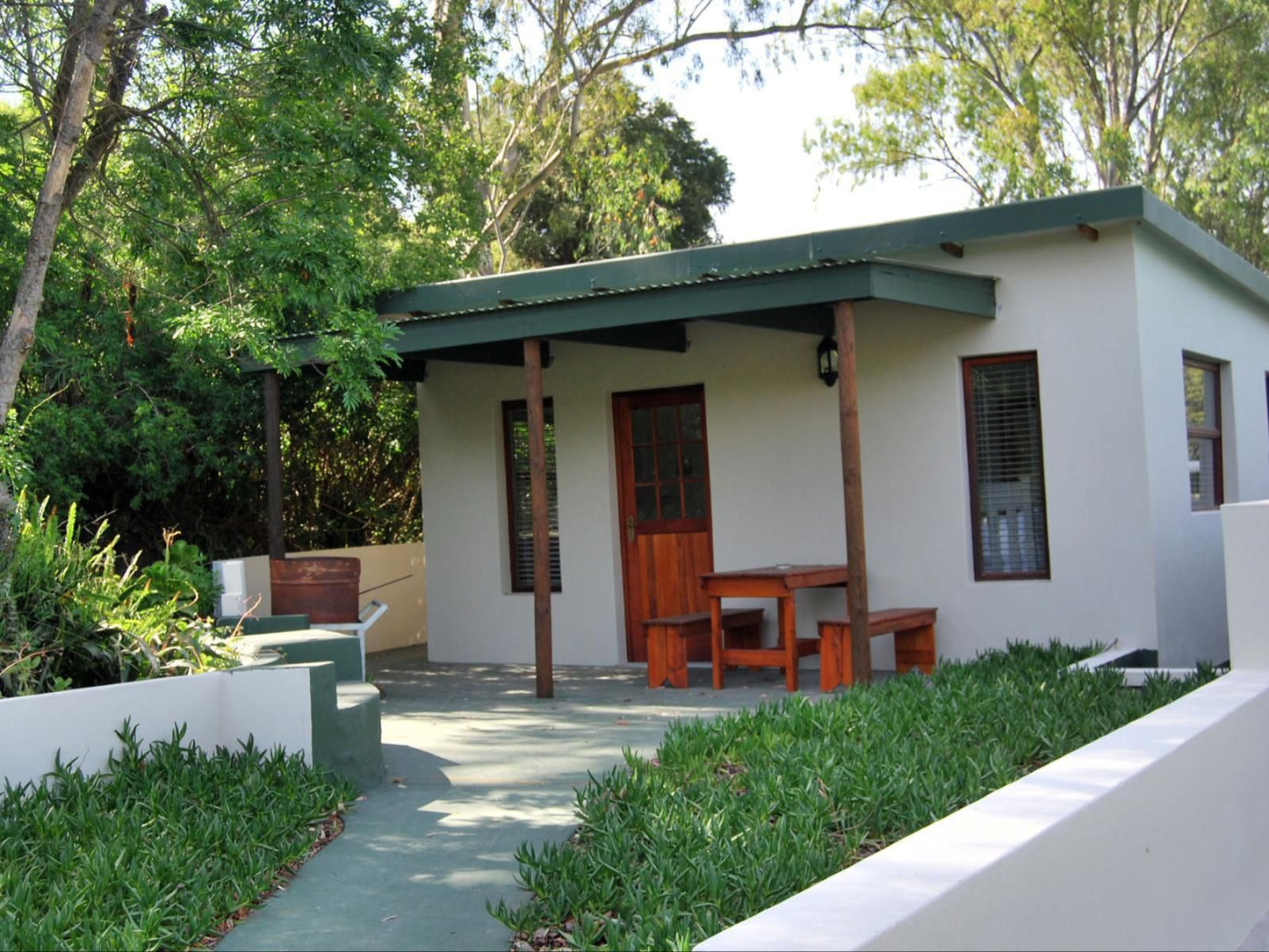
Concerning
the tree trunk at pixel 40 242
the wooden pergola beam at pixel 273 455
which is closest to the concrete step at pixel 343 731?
the tree trunk at pixel 40 242

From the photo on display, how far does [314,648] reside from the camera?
708 centimetres

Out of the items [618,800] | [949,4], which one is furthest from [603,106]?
[618,800]

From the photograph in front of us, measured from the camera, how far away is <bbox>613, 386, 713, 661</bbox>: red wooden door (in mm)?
10594

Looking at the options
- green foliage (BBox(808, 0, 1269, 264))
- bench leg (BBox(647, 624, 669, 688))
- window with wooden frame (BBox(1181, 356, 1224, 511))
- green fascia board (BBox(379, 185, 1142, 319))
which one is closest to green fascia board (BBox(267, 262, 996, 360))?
green fascia board (BBox(379, 185, 1142, 319))

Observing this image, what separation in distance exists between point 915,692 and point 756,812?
241cm

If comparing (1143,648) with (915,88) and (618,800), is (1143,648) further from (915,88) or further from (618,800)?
(915,88)

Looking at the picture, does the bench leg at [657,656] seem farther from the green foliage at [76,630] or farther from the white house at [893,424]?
the green foliage at [76,630]

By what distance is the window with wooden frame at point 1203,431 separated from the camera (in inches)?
403

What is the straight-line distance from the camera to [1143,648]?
8586 millimetres

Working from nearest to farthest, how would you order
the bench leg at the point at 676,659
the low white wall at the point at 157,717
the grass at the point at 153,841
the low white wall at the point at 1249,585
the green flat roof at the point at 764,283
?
1. the grass at the point at 153,841
2. the low white wall at the point at 157,717
3. the low white wall at the point at 1249,585
4. the green flat roof at the point at 764,283
5. the bench leg at the point at 676,659

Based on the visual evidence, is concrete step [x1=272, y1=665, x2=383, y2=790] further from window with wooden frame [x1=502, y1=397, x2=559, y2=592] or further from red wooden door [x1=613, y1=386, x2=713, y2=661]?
window with wooden frame [x1=502, y1=397, x2=559, y2=592]

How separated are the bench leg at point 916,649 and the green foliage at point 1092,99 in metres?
15.9

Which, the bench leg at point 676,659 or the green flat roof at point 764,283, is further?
the bench leg at point 676,659

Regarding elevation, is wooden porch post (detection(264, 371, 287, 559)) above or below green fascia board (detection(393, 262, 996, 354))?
below
